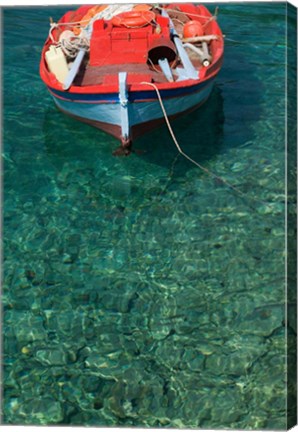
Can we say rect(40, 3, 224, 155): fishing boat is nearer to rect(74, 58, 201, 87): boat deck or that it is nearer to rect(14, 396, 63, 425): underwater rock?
rect(74, 58, 201, 87): boat deck

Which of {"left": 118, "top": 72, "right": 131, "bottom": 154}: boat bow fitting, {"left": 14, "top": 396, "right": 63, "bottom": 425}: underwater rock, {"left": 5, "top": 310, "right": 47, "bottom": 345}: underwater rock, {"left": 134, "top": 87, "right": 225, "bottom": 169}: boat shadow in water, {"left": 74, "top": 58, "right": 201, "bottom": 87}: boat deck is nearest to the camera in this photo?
{"left": 14, "top": 396, "right": 63, "bottom": 425}: underwater rock

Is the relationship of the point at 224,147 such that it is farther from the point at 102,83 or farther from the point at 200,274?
the point at 200,274

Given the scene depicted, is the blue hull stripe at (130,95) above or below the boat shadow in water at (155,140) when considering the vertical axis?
above

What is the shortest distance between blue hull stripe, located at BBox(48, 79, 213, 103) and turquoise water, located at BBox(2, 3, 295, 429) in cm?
104

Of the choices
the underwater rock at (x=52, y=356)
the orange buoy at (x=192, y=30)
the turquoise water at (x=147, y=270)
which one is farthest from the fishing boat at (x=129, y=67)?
the underwater rock at (x=52, y=356)

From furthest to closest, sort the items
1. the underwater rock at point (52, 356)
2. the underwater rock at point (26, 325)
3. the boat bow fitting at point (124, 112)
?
the boat bow fitting at point (124, 112) → the underwater rock at point (26, 325) → the underwater rock at point (52, 356)

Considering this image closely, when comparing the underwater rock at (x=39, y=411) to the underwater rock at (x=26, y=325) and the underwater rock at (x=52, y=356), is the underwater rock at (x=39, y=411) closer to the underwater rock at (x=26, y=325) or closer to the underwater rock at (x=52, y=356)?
the underwater rock at (x=52, y=356)

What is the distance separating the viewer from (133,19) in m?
10.7

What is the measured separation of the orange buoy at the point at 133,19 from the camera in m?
10.6

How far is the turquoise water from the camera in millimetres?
6488

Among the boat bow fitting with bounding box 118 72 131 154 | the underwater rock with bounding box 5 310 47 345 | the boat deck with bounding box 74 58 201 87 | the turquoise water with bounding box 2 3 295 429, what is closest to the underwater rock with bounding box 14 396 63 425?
the turquoise water with bounding box 2 3 295 429

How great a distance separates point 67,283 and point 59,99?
3.94 meters

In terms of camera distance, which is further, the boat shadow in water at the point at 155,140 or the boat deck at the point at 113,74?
the boat shadow in water at the point at 155,140

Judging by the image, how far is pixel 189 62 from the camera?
33.0 ft
